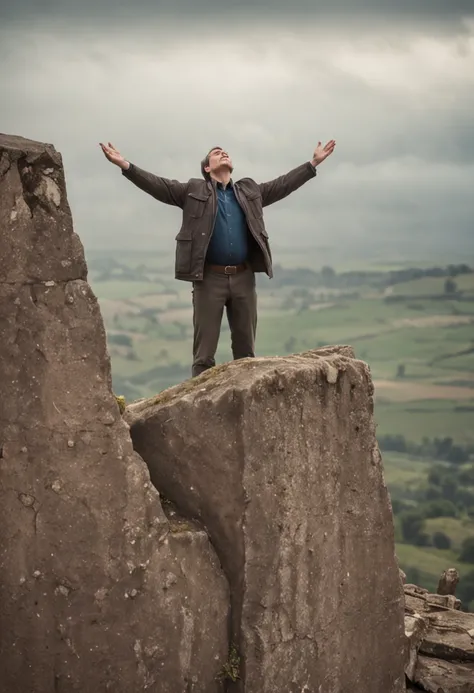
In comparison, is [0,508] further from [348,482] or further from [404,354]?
[404,354]

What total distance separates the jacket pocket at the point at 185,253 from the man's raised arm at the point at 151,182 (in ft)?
1.35

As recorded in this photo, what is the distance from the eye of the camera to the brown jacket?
13.6m

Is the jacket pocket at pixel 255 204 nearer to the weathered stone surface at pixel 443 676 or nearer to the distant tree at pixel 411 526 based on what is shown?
the weathered stone surface at pixel 443 676

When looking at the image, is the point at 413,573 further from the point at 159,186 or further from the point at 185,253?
the point at 159,186

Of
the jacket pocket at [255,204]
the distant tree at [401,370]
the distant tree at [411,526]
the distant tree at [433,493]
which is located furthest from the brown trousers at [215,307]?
the distant tree at [401,370]

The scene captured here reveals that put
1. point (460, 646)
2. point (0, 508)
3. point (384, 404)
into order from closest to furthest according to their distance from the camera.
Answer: point (0, 508) → point (460, 646) → point (384, 404)

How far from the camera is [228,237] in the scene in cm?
1377

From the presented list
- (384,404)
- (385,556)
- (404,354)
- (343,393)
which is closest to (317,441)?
(343,393)

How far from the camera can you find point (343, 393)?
12164mm

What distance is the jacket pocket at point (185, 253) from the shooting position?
13.7 metres

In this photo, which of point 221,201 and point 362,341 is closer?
point 221,201

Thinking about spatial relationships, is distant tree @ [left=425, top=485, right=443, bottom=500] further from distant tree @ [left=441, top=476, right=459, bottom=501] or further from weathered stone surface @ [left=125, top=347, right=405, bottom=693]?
weathered stone surface @ [left=125, top=347, right=405, bottom=693]

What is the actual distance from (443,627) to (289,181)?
554 cm

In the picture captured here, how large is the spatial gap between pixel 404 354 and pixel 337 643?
112 m
